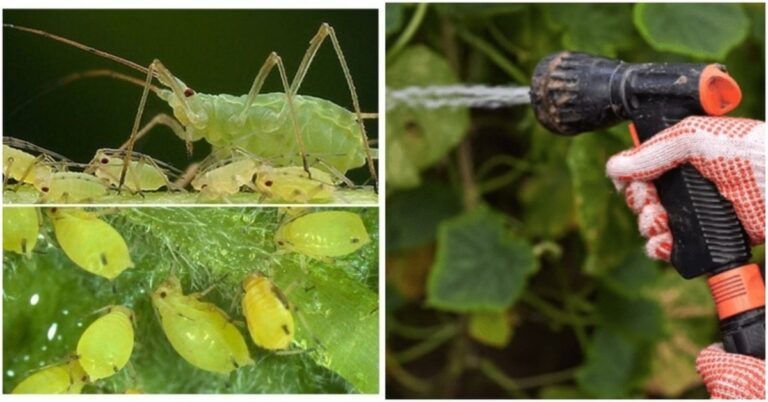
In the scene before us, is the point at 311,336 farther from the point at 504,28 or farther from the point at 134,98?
the point at 504,28

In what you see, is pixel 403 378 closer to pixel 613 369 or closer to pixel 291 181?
pixel 613 369

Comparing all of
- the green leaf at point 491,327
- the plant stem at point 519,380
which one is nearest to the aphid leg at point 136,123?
the green leaf at point 491,327

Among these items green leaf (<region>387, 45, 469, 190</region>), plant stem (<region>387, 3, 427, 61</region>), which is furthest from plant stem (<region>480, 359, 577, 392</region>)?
plant stem (<region>387, 3, 427, 61</region>)

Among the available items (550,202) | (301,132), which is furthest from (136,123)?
(550,202)

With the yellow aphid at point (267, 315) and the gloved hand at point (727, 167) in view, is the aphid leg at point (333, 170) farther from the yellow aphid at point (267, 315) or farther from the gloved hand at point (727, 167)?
the gloved hand at point (727, 167)

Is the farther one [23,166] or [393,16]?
[393,16]

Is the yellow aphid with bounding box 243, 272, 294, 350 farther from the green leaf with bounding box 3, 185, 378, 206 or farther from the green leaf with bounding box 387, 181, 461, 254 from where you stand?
the green leaf with bounding box 387, 181, 461, 254
